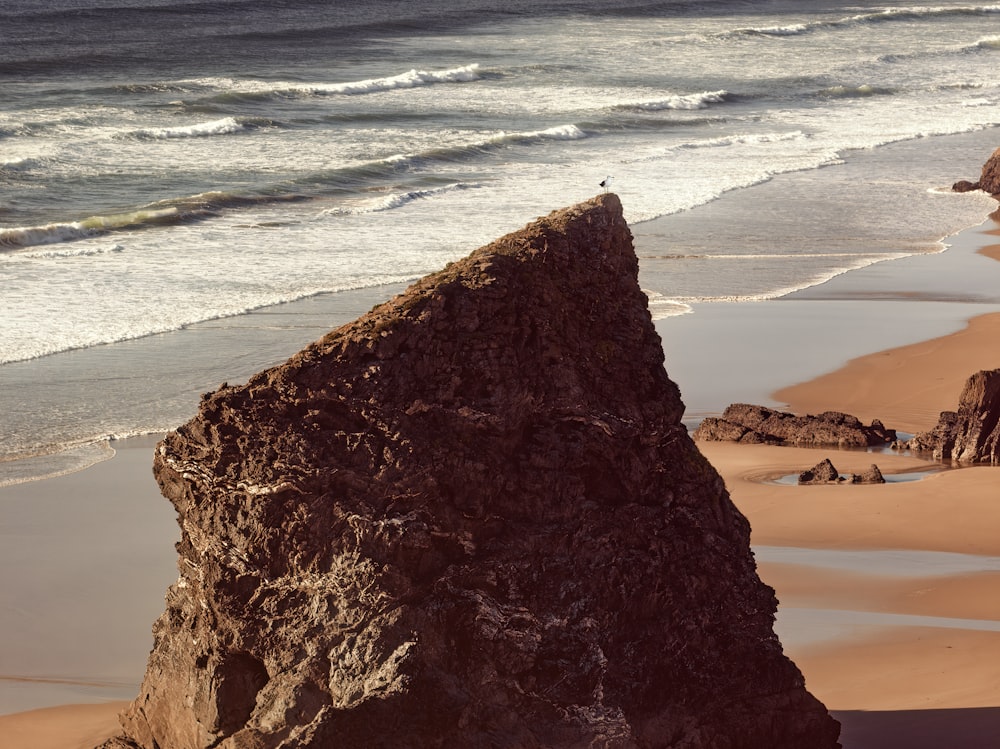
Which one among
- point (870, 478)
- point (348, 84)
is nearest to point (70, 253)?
point (870, 478)

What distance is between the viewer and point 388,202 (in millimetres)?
22484

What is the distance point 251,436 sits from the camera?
4379mm

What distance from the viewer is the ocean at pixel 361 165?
46.4 ft

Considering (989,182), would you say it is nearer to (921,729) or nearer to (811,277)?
(811,277)

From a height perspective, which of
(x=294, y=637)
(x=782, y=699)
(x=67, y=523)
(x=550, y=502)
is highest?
(x=550, y=502)

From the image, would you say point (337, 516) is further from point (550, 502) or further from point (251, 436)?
point (550, 502)

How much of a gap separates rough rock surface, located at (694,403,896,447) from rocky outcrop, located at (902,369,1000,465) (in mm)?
673

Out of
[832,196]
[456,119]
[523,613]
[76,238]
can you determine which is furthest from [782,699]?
[456,119]

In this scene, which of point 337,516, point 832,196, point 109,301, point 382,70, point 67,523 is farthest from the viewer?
point 382,70

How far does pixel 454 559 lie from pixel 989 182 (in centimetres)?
2139

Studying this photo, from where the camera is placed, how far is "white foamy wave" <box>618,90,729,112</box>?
35.6m

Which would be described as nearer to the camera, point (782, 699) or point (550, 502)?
point (550, 502)

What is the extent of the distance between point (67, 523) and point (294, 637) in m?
4.79

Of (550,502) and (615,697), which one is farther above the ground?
(550,502)
